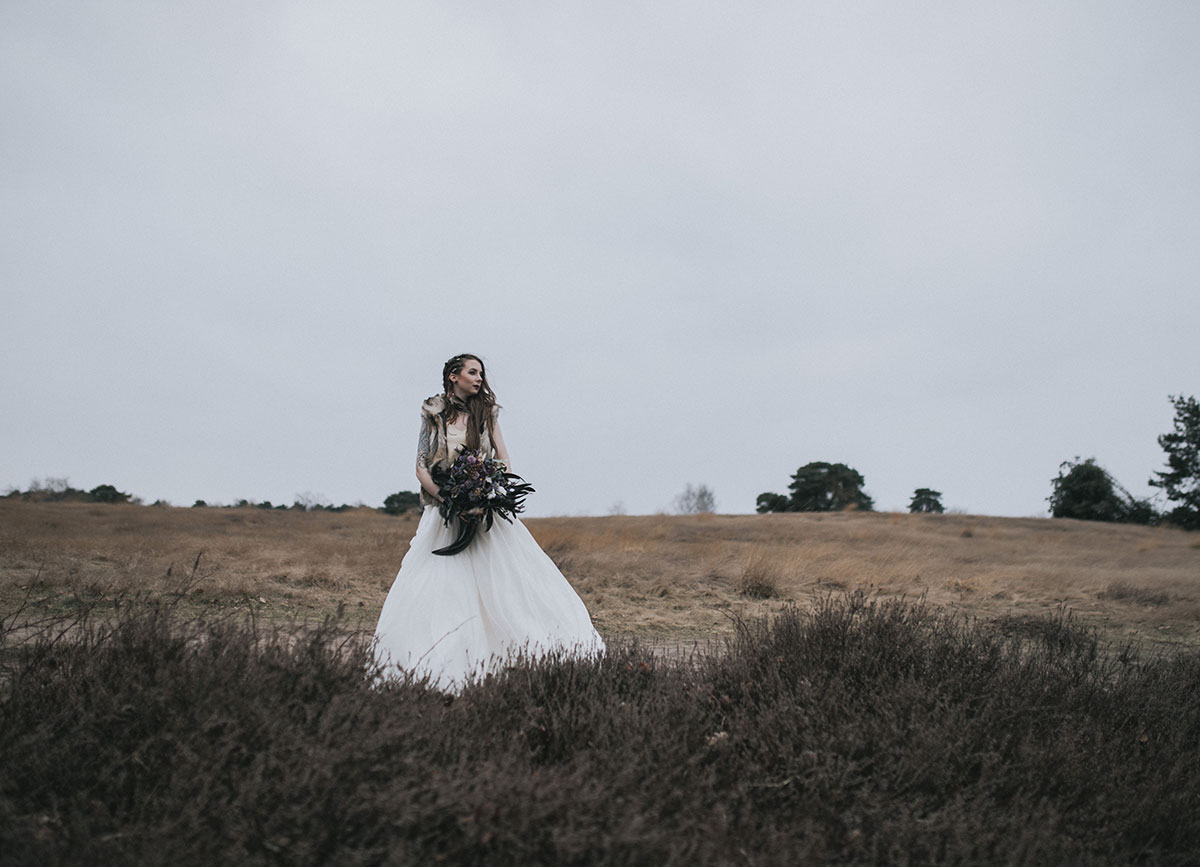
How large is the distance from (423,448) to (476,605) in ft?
4.50

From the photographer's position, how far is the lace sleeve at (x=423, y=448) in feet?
20.0

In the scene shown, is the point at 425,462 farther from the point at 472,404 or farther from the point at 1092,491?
the point at 1092,491

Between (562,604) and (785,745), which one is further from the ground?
(562,604)

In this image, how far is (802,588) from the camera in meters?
13.2

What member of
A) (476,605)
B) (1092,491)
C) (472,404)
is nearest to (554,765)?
(476,605)

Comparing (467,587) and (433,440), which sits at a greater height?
(433,440)

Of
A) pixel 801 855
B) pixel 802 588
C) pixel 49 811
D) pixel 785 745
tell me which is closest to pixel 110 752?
pixel 49 811

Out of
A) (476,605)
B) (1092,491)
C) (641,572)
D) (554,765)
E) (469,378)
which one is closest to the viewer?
(554,765)

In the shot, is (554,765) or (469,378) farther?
(469,378)

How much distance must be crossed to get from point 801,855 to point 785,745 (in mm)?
1002

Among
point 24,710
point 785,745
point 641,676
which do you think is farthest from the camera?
point 641,676

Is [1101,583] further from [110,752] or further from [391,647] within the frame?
[110,752]

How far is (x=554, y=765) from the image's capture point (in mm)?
3305

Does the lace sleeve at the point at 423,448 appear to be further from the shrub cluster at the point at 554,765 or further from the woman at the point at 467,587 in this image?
the shrub cluster at the point at 554,765
